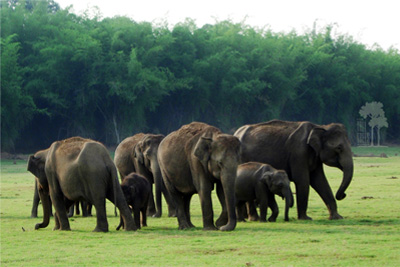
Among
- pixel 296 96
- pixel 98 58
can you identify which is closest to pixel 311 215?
pixel 98 58

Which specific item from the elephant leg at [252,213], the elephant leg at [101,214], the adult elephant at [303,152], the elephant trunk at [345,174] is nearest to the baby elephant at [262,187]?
the elephant leg at [252,213]

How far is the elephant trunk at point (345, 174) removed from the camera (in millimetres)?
12352

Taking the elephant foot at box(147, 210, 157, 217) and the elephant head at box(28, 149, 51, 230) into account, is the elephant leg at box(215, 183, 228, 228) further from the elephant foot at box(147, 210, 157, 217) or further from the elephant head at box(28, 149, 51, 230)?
the elephant foot at box(147, 210, 157, 217)

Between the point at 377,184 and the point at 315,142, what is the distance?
8.27m

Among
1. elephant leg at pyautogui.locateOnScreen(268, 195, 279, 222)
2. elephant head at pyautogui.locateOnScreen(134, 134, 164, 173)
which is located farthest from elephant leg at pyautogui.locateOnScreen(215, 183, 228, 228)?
elephant head at pyautogui.locateOnScreen(134, 134, 164, 173)

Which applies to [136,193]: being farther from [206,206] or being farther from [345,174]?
[345,174]

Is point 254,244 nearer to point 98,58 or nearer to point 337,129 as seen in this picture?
point 337,129

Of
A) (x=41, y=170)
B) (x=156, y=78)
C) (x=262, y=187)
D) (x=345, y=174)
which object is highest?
(x=156, y=78)

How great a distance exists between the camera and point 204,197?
1082 centimetres

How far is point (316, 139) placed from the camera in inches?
508

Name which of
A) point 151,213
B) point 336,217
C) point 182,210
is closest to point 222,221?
point 182,210

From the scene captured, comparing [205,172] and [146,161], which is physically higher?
Result: [146,161]

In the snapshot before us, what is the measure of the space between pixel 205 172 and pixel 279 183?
184 cm

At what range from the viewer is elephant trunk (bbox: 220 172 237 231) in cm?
1041
